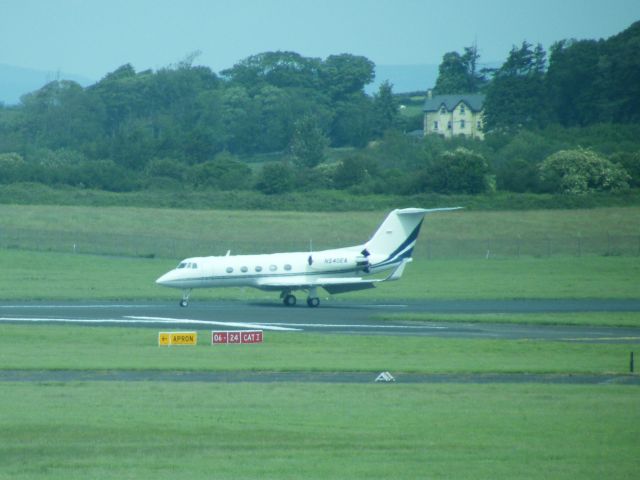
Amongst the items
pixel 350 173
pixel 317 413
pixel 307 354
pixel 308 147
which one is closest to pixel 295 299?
pixel 307 354

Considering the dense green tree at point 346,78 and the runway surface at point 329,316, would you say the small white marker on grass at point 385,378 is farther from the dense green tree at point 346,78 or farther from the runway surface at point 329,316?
the dense green tree at point 346,78

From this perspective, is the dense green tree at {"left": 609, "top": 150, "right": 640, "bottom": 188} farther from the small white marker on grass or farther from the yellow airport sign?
the small white marker on grass

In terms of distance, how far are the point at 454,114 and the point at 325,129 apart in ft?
64.2

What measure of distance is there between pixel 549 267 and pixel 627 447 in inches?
1916

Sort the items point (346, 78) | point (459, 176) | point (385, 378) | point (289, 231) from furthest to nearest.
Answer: point (346, 78) < point (459, 176) < point (289, 231) < point (385, 378)

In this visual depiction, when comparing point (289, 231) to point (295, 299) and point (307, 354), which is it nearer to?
point (295, 299)

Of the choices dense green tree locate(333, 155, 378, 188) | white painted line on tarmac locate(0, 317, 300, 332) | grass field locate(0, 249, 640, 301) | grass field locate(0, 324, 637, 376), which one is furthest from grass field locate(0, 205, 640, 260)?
grass field locate(0, 324, 637, 376)

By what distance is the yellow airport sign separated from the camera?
3294 cm

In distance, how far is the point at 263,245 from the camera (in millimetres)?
74938

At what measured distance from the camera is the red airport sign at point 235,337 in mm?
33312

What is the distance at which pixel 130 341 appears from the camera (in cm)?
3394

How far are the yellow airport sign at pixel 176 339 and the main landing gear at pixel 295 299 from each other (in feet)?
50.9

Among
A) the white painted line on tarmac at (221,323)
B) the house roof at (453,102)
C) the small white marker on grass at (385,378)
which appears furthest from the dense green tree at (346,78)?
the small white marker on grass at (385,378)

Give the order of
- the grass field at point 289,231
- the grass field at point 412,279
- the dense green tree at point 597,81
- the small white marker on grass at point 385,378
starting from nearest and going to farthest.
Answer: the small white marker on grass at point 385,378 < the grass field at point 412,279 < the grass field at point 289,231 < the dense green tree at point 597,81
